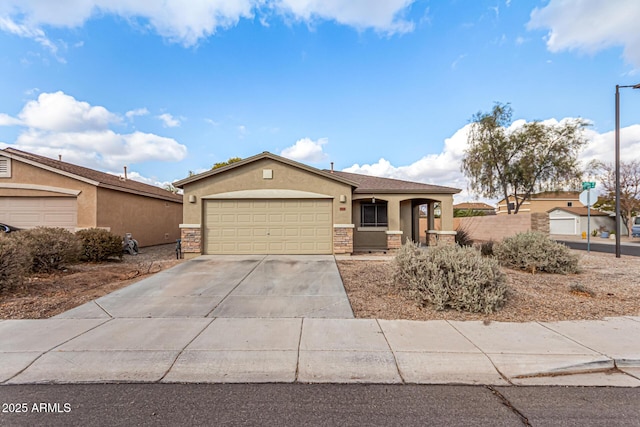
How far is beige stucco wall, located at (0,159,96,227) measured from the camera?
46.8 ft

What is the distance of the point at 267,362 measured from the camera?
4027mm

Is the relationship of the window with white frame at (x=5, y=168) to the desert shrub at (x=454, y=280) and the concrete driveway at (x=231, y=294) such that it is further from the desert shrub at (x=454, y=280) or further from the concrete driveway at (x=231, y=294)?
the desert shrub at (x=454, y=280)

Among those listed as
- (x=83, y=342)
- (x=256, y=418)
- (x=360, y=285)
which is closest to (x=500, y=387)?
(x=256, y=418)

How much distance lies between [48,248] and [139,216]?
8.43 metres

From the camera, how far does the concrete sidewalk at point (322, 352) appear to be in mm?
3777

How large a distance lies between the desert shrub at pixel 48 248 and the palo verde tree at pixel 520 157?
29.3 meters

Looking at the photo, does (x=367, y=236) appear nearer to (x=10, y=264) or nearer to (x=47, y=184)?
(x=10, y=264)

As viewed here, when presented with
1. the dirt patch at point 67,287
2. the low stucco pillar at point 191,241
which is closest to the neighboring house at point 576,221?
the low stucco pillar at point 191,241

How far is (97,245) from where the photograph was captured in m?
11.8

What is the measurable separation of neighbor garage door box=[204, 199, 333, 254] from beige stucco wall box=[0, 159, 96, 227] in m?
5.65

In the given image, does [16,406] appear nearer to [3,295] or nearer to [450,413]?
[450,413]

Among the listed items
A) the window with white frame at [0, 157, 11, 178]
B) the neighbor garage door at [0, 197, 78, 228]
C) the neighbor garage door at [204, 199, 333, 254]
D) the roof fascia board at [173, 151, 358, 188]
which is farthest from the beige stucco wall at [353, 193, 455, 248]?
the window with white frame at [0, 157, 11, 178]

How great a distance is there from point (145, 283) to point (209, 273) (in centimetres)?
171

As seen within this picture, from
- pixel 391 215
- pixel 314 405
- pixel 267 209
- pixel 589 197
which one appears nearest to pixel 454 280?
pixel 314 405
